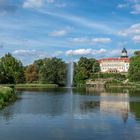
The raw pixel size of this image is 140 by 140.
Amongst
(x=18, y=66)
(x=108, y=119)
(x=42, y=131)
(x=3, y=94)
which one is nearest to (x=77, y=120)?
(x=108, y=119)

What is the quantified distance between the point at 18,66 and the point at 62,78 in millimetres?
14139

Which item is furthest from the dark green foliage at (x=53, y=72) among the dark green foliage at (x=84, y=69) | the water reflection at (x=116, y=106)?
the water reflection at (x=116, y=106)

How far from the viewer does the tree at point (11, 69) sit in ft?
366

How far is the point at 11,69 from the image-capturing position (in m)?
120

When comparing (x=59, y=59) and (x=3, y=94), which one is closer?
(x=3, y=94)

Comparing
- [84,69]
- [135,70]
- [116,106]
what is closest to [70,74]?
[84,69]

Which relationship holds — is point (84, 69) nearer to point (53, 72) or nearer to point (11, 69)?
point (53, 72)

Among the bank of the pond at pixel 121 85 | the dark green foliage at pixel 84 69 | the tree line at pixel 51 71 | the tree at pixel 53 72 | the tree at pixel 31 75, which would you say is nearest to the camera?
the bank of the pond at pixel 121 85

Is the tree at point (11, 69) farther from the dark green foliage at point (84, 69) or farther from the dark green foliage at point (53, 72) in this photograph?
the dark green foliage at point (84, 69)

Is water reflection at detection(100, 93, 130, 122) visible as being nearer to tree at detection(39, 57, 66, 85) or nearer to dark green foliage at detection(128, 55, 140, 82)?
dark green foliage at detection(128, 55, 140, 82)

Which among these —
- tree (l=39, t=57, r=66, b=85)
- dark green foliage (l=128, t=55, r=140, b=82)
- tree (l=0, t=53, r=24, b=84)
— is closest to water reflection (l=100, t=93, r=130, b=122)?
tree (l=0, t=53, r=24, b=84)

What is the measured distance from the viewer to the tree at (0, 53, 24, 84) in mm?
111525

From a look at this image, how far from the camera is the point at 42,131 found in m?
23.8

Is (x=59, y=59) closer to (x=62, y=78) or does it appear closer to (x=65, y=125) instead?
(x=62, y=78)
